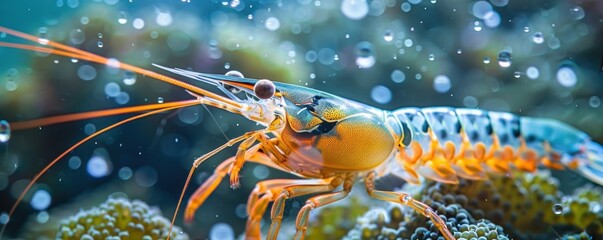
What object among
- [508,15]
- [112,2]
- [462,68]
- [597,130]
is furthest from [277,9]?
[597,130]

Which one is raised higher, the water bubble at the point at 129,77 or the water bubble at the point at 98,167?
the water bubble at the point at 129,77

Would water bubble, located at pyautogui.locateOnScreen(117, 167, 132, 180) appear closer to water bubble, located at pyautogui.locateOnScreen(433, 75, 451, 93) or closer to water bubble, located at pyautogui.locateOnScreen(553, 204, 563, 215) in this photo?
water bubble, located at pyautogui.locateOnScreen(433, 75, 451, 93)

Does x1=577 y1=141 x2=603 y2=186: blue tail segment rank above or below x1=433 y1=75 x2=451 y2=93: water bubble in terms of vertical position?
below


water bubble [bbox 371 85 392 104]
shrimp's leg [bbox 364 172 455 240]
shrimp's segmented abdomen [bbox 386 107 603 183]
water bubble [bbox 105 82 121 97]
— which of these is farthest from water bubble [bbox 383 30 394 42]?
water bubble [bbox 105 82 121 97]

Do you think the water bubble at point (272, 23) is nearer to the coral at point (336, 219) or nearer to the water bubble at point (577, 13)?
the coral at point (336, 219)

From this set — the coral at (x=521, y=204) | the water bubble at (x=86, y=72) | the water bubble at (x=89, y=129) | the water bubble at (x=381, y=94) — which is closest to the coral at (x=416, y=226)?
the coral at (x=521, y=204)

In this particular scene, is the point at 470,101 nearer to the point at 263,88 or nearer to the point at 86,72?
the point at 263,88

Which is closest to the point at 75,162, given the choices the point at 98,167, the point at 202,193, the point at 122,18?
the point at 98,167
